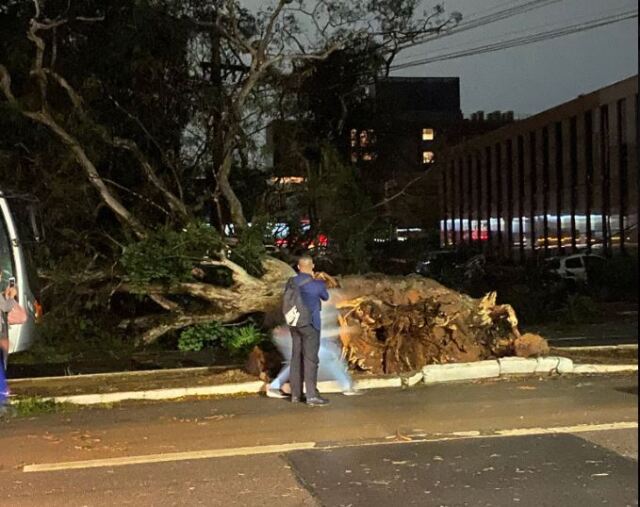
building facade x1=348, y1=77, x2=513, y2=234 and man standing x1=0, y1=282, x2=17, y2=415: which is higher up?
building facade x1=348, y1=77, x2=513, y2=234

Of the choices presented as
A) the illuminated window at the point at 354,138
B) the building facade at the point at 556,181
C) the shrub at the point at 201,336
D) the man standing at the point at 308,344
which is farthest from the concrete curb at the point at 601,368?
the illuminated window at the point at 354,138

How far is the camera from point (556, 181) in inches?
1708

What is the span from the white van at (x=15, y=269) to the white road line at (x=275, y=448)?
4320mm

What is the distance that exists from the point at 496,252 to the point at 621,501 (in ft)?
153

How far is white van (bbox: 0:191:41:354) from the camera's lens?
35.0 ft

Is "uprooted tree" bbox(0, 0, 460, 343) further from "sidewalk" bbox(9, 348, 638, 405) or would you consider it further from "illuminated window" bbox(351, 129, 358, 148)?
"illuminated window" bbox(351, 129, 358, 148)

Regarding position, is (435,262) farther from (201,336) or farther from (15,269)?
(15,269)

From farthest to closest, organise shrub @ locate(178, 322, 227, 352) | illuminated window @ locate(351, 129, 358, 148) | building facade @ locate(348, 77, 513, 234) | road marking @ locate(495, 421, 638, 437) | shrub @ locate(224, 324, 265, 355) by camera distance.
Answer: illuminated window @ locate(351, 129, 358, 148) → building facade @ locate(348, 77, 513, 234) → shrub @ locate(178, 322, 227, 352) → shrub @ locate(224, 324, 265, 355) → road marking @ locate(495, 421, 638, 437)

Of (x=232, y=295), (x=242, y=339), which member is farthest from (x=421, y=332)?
(x=232, y=295)

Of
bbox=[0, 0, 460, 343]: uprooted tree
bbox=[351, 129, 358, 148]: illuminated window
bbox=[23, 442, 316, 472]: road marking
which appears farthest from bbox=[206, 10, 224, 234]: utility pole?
bbox=[351, 129, 358, 148]: illuminated window

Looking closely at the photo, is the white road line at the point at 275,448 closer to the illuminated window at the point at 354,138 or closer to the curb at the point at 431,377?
the curb at the point at 431,377

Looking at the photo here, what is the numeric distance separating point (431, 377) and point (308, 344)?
82.2 inches

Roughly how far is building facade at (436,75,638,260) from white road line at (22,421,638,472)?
18421mm

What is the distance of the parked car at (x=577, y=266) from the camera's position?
94.8 feet
